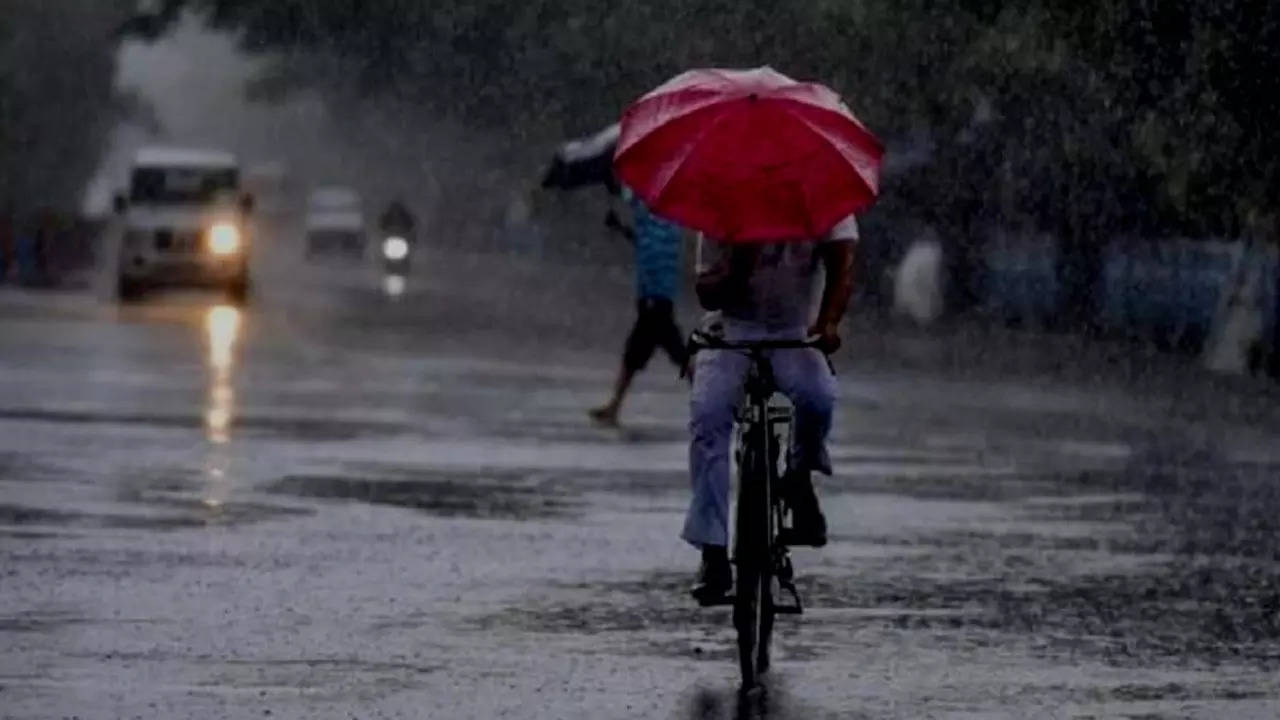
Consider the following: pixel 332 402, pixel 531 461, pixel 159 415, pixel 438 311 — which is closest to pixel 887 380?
pixel 332 402

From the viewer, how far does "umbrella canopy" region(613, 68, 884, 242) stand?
1141cm

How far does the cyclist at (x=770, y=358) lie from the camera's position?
11.6 m

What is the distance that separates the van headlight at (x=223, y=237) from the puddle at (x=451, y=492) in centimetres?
3047

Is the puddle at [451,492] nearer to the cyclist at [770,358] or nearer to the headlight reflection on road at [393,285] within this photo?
the cyclist at [770,358]

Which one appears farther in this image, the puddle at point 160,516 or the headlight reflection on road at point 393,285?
the headlight reflection on road at point 393,285

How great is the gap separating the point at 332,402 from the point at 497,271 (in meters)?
55.8

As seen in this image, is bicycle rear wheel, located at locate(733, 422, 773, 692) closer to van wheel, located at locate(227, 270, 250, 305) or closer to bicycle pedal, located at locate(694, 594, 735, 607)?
bicycle pedal, located at locate(694, 594, 735, 607)

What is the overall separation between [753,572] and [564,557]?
381 cm

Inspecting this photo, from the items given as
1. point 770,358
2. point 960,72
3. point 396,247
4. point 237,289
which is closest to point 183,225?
point 237,289

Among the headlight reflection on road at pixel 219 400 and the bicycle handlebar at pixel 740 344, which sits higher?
the bicycle handlebar at pixel 740 344

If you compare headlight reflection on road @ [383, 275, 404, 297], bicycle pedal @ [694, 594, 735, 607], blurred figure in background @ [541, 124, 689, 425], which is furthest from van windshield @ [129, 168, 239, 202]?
bicycle pedal @ [694, 594, 735, 607]

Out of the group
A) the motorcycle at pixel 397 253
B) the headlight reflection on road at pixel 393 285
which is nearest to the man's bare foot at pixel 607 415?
the headlight reflection on road at pixel 393 285

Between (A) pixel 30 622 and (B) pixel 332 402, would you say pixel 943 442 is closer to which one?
(B) pixel 332 402

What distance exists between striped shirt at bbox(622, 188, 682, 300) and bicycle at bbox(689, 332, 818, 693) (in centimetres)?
1101
